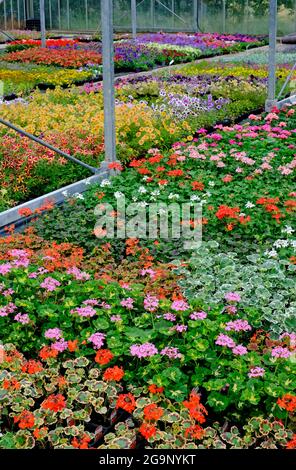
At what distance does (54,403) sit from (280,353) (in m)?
1.08

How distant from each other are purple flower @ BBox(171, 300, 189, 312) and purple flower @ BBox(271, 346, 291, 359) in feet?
1.82

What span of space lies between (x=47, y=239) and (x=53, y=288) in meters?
1.35

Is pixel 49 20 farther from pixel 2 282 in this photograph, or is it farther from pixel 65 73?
pixel 2 282

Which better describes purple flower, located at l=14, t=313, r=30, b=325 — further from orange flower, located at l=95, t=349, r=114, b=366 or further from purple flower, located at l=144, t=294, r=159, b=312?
purple flower, located at l=144, t=294, r=159, b=312

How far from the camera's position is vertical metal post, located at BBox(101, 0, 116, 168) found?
6453 millimetres

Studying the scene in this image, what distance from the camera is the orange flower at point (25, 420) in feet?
9.61

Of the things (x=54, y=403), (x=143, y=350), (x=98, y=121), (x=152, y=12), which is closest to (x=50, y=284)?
(x=143, y=350)

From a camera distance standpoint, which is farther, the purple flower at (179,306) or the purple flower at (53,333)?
the purple flower at (179,306)

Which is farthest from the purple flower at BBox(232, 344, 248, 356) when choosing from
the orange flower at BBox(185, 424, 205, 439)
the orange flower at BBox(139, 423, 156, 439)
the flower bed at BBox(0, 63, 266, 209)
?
the flower bed at BBox(0, 63, 266, 209)

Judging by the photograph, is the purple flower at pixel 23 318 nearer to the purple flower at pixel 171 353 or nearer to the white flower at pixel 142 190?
the purple flower at pixel 171 353

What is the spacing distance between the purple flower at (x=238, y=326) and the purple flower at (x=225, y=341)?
0.37 ft

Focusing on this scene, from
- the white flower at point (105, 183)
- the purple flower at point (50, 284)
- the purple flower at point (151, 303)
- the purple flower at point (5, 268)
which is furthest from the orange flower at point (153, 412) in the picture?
Result: the white flower at point (105, 183)

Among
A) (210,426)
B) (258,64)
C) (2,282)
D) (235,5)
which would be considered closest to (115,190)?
(2,282)

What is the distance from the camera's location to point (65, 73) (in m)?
14.5
